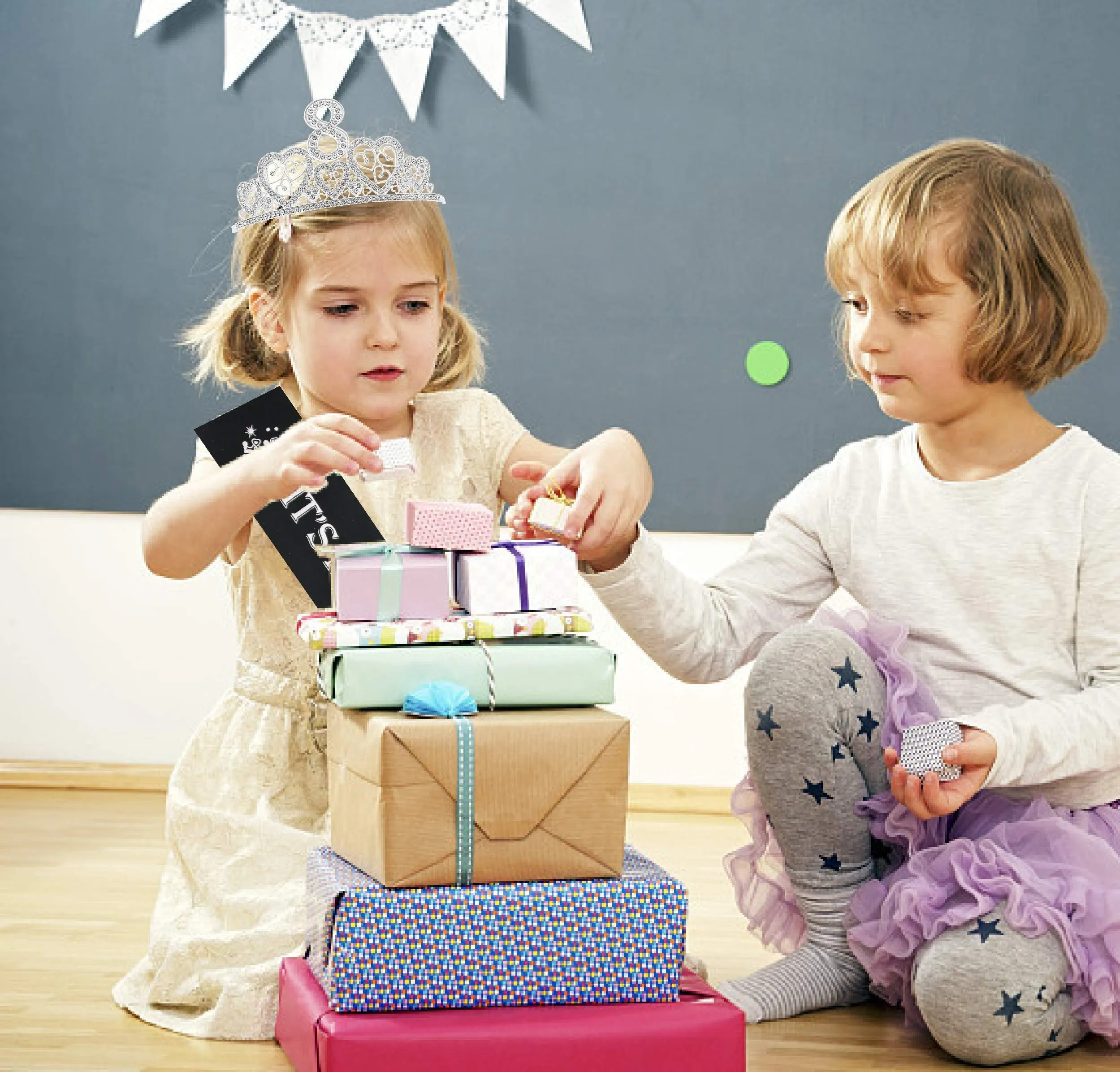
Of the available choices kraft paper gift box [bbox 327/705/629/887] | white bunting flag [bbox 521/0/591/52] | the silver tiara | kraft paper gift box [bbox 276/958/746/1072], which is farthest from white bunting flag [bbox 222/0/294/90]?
kraft paper gift box [bbox 276/958/746/1072]

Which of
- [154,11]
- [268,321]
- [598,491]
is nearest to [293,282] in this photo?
[268,321]

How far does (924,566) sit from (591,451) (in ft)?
1.11

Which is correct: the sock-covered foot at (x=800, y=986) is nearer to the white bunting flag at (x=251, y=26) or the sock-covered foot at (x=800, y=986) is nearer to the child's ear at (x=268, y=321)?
the child's ear at (x=268, y=321)

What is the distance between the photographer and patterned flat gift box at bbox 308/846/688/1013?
3.24ft

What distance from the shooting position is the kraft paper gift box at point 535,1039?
0.96 metres

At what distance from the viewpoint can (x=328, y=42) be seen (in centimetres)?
218

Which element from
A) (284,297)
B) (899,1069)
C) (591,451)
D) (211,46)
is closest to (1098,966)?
(899,1069)

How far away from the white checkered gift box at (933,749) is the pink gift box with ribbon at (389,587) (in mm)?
361

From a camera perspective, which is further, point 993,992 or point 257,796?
point 257,796

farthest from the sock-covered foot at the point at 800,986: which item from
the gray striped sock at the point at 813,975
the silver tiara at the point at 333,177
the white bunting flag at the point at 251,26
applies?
the white bunting flag at the point at 251,26

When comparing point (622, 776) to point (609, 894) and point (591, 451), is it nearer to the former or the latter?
point (609, 894)

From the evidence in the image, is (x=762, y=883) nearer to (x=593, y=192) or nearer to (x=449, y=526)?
(x=449, y=526)

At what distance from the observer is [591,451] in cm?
119

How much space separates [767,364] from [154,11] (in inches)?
38.6
